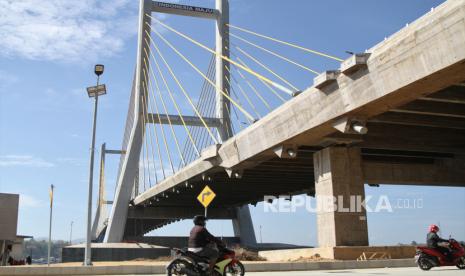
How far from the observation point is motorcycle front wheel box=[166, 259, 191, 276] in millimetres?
10523

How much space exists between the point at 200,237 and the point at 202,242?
0.10 m

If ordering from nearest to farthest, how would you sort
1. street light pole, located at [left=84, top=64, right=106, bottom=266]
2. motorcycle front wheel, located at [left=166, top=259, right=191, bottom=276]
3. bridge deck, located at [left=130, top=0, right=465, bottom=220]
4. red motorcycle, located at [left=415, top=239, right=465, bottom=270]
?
motorcycle front wheel, located at [left=166, top=259, right=191, bottom=276]
bridge deck, located at [left=130, top=0, right=465, bottom=220]
red motorcycle, located at [left=415, top=239, right=465, bottom=270]
street light pole, located at [left=84, top=64, right=106, bottom=266]

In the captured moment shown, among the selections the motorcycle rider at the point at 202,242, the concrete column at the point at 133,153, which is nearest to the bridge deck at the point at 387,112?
the concrete column at the point at 133,153

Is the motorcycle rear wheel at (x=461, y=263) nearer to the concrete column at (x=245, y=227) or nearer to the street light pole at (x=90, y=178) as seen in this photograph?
the street light pole at (x=90, y=178)

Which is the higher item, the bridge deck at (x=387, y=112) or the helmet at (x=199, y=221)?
the bridge deck at (x=387, y=112)

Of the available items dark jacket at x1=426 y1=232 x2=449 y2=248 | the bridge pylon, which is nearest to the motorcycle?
dark jacket at x1=426 y1=232 x2=449 y2=248

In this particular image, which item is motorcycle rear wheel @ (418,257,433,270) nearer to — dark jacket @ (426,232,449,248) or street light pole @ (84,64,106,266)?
dark jacket @ (426,232,449,248)

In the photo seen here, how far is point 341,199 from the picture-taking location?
23.1 m

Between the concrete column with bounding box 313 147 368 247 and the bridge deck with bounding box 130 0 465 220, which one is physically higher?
the bridge deck with bounding box 130 0 465 220

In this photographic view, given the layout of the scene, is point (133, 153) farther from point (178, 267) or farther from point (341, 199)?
point (178, 267)

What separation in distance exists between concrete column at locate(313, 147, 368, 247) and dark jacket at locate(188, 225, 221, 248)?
13.1m

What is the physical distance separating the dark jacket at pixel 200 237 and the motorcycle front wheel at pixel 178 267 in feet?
1.17

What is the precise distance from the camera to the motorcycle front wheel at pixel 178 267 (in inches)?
414

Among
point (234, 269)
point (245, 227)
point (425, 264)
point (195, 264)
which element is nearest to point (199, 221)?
point (195, 264)
